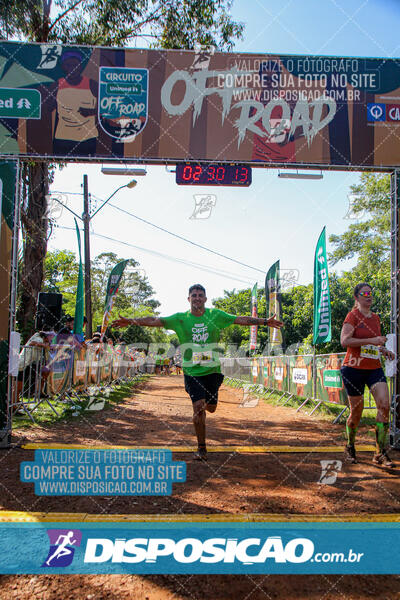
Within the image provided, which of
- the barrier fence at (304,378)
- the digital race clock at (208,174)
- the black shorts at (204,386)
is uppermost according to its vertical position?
the digital race clock at (208,174)

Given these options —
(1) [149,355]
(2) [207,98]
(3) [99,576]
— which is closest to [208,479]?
(3) [99,576]

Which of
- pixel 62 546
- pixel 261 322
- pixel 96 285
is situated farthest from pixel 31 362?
pixel 96 285

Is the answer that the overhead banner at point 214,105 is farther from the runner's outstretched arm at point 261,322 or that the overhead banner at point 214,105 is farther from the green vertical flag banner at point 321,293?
the green vertical flag banner at point 321,293

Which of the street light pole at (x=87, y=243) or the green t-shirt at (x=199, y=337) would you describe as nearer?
the green t-shirt at (x=199, y=337)

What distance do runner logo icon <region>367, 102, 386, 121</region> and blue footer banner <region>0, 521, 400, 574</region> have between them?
227 inches

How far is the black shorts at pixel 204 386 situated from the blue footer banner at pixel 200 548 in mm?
2291

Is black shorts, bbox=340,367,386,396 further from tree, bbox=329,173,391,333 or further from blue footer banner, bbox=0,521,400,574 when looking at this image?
tree, bbox=329,173,391,333

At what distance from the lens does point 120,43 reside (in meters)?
13.7

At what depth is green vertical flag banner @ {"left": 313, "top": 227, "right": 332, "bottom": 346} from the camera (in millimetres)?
9734

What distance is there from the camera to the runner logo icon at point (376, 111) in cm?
686

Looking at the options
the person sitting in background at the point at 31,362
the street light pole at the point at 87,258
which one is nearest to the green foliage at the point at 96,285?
the street light pole at the point at 87,258

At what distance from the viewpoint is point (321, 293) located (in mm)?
10023

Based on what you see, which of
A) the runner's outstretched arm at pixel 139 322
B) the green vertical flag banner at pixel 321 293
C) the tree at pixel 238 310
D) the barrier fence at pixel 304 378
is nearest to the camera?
the runner's outstretched arm at pixel 139 322

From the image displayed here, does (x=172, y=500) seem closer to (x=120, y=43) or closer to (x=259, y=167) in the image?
(x=259, y=167)
